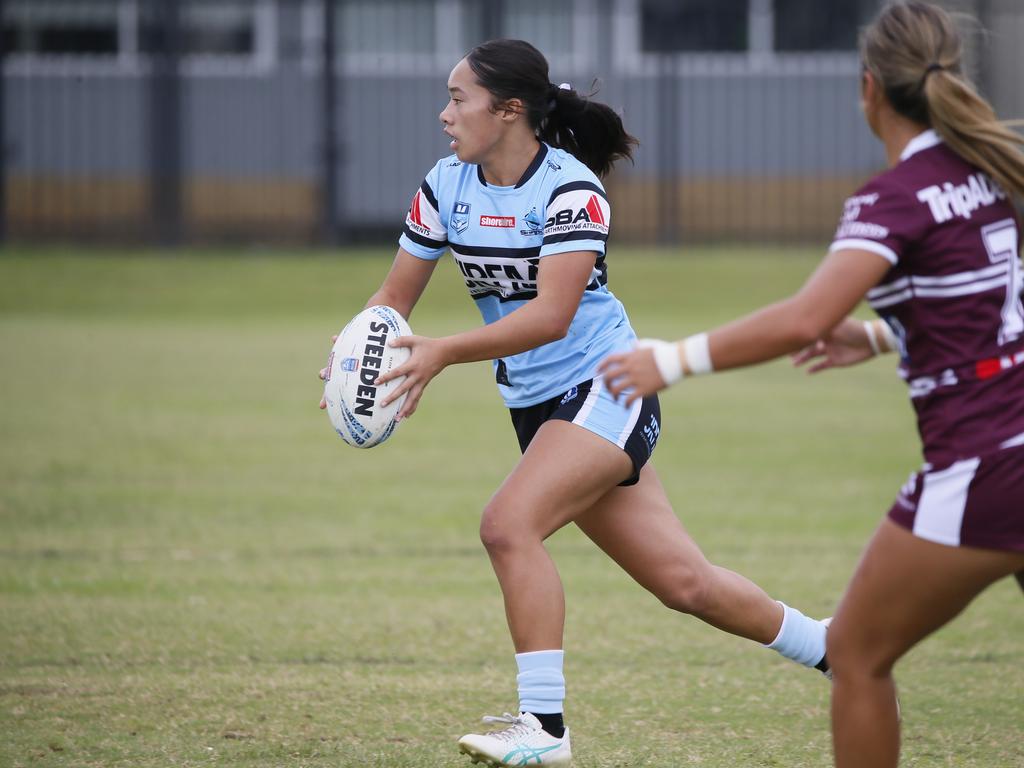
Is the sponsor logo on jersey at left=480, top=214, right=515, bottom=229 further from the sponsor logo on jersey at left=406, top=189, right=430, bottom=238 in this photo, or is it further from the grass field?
the grass field

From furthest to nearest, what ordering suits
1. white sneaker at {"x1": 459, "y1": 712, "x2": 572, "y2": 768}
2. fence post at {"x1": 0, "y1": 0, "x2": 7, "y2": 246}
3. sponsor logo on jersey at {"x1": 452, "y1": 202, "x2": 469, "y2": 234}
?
fence post at {"x1": 0, "y1": 0, "x2": 7, "y2": 246}, sponsor logo on jersey at {"x1": 452, "y1": 202, "x2": 469, "y2": 234}, white sneaker at {"x1": 459, "y1": 712, "x2": 572, "y2": 768}

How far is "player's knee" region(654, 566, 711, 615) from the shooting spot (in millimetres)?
4582

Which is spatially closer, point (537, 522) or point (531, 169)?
point (537, 522)

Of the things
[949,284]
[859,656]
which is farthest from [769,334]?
[859,656]

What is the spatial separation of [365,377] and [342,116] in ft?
68.8

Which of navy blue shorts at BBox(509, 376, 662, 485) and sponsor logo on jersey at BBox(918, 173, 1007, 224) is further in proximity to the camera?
navy blue shorts at BBox(509, 376, 662, 485)

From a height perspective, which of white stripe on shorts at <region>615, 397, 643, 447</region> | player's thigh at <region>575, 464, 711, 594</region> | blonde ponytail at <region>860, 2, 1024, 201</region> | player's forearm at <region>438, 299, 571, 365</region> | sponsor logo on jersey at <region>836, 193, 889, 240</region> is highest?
blonde ponytail at <region>860, 2, 1024, 201</region>

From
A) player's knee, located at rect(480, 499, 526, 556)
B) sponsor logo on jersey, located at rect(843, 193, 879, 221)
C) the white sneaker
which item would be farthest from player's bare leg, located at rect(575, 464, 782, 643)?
sponsor logo on jersey, located at rect(843, 193, 879, 221)

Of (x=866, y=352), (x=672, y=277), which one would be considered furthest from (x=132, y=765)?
(x=672, y=277)

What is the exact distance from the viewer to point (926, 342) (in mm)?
3389

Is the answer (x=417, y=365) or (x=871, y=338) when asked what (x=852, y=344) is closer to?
(x=871, y=338)

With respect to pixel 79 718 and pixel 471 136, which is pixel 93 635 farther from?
pixel 471 136

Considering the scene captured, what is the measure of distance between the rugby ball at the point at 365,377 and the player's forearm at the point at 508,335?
0.79 ft

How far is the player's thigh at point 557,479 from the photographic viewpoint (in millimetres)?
4371
